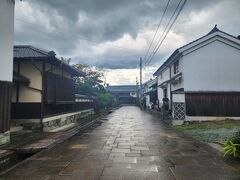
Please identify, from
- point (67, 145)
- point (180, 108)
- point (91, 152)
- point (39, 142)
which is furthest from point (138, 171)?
point (180, 108)

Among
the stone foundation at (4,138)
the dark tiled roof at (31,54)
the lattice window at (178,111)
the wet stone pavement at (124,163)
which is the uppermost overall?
the dark tiled roof at (31,54)

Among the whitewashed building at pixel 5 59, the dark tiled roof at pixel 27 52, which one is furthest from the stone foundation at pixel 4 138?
the dark tiled roof at pixel 27 52

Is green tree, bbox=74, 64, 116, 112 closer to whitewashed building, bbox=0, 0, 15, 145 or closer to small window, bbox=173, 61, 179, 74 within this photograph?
small window, bbox=173, 61, 179, 74

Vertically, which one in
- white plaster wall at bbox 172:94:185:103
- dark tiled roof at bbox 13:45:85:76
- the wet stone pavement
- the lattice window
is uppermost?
dark tiled roof at bbox 13:45:85:76

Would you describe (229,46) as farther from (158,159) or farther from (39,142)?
(39,142)

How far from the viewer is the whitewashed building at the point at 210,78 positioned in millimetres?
17797

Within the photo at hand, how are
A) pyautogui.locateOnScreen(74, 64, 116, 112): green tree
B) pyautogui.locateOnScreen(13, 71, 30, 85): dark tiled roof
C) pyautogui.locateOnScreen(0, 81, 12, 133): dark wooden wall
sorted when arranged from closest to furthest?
pyautogui.locateOnScreen(0, 81, 12, 133): dark wooden wall → pyautogui.locateOnScreen(13, 71, 30, 85): dark tiled roof → pyautogui.locateOnScreen(74, 64, 116, 112): green tree

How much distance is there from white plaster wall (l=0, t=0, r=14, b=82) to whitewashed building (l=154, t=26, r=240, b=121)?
12.0 m

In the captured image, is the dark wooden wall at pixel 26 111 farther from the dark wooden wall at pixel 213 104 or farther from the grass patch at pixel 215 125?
the dark wooden wall at pixel 213 104

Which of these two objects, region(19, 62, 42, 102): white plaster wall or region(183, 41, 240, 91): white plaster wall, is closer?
region(19, 62, 42, 102): white plaster wall

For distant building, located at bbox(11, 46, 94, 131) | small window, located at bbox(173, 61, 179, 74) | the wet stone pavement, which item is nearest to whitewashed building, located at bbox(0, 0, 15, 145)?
the wet stone pavement

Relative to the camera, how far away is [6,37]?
9.36 metres

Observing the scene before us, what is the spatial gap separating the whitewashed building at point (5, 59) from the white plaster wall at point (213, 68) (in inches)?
515

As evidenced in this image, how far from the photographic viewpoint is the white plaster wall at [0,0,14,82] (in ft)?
29.9
